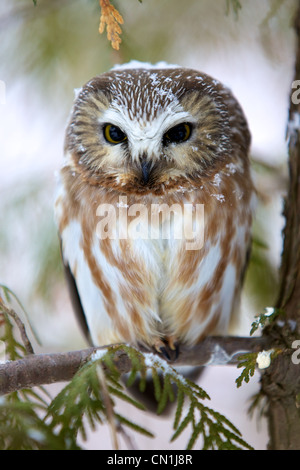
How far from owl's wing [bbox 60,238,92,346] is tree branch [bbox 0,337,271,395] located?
526 mm

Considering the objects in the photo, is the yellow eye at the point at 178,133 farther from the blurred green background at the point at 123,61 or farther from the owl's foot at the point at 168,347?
the owl's foot at the point at 168,347

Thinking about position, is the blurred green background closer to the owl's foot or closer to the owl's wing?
the owl's wing

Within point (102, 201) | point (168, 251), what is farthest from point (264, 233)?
point (102, 201)

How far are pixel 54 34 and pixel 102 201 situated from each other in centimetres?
64

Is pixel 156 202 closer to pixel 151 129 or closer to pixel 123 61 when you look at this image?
pixel 151 129

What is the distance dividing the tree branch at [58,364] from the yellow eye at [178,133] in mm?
589

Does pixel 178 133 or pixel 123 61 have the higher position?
pixel 123 61

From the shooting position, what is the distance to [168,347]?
1665mm

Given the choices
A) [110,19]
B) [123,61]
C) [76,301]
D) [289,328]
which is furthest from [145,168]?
[76,301]

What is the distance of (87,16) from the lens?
63.7 inches

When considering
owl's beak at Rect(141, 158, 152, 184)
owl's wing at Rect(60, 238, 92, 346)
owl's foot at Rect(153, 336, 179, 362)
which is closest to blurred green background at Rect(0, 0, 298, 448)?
owl's wing at Rect(60, 238, 92, 346)

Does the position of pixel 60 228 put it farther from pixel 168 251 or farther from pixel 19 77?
pixel 19 77

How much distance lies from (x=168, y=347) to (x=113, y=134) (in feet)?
2.48

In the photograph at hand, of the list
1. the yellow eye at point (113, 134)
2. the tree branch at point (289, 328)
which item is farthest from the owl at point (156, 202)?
the tree branch at point (289, 328)
